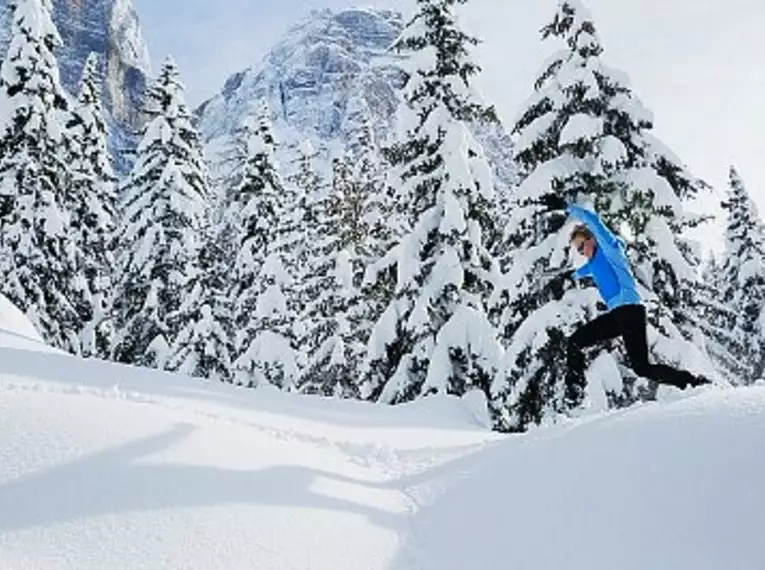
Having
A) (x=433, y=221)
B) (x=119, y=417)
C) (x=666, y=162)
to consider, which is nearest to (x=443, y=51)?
(x=433, y=221)

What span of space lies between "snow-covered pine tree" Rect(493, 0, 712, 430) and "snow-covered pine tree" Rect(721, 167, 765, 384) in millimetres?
22163

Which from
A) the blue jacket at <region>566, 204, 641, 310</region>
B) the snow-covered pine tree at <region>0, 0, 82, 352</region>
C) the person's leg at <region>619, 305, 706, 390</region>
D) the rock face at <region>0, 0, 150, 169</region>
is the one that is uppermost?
the rock face at <region>0, 0, 150, 169</region>

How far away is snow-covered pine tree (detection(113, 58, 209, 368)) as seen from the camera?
1194 inches

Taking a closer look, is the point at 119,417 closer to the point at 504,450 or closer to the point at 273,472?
the point at 273,472

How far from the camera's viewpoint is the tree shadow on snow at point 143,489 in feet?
16.4

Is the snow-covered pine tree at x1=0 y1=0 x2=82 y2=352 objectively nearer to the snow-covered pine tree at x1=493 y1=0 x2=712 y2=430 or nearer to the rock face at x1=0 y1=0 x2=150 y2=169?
the snow-covered pine tree at x1=493 y1=0 x2=712 y2=430

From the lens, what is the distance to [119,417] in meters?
6.73

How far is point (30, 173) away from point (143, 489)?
2285 cm

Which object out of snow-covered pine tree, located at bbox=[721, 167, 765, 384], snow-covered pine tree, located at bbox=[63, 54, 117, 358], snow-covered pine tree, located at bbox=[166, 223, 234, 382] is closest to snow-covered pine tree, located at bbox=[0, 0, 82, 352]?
snow-covered pine tree, located at bbox=[63, 54, 117, 358]

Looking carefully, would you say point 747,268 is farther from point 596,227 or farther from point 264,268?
point 596,227

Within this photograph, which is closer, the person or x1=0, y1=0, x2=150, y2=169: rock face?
the person

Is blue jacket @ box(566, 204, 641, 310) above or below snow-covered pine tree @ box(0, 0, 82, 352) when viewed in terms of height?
below

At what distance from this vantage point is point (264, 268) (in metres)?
31.0

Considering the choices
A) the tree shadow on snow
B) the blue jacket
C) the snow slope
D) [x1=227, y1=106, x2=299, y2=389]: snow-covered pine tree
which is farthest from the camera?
[x1=227, y1=106, x2=299, y2=389]: snow-covered pine tree
